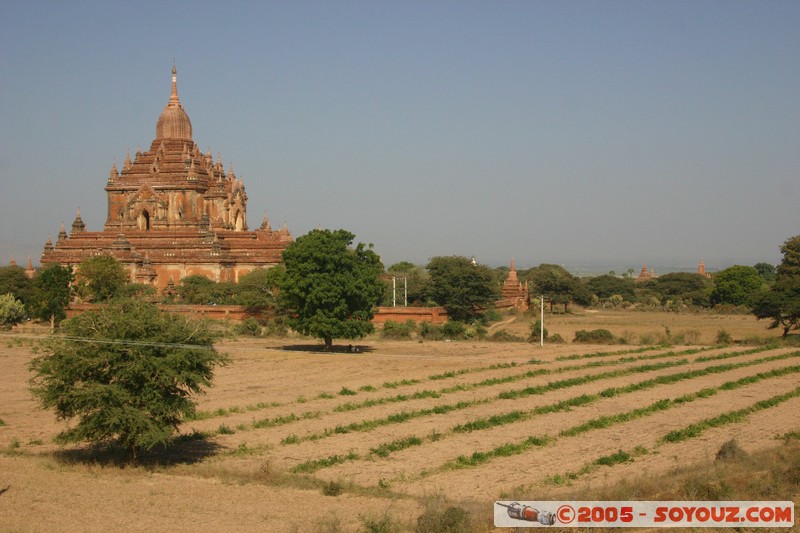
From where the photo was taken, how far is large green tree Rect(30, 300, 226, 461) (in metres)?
19.2

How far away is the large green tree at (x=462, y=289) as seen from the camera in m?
52.5

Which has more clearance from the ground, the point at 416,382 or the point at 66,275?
the point at 66,275

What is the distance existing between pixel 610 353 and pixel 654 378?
8.56 meters

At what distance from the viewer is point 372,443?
21391 millimetres

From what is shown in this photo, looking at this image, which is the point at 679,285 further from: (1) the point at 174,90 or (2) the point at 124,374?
(2) the point at 124,374

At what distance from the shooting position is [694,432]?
72.9 feet

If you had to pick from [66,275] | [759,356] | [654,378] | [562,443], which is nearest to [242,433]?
[562,443]

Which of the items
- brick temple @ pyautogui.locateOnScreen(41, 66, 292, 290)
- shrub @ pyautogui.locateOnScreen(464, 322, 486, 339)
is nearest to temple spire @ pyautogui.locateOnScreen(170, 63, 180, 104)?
brick temple @ pyautogui.locateOnScreen(41, 66, 292, 290)

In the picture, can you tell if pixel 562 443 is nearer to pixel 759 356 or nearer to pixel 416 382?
pixel 416 382

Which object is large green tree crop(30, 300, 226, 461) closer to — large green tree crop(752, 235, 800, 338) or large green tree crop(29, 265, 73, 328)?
large green tree crop(29, 265, 73, 328)

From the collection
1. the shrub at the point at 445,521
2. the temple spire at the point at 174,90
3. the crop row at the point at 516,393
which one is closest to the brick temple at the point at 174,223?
the temple spire at the point at 174,90

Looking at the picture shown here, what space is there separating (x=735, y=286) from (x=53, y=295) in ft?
164

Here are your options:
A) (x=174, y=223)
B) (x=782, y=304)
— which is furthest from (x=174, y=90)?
(x=782, y=304)

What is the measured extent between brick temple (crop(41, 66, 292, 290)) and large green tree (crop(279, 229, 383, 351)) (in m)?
19.7
